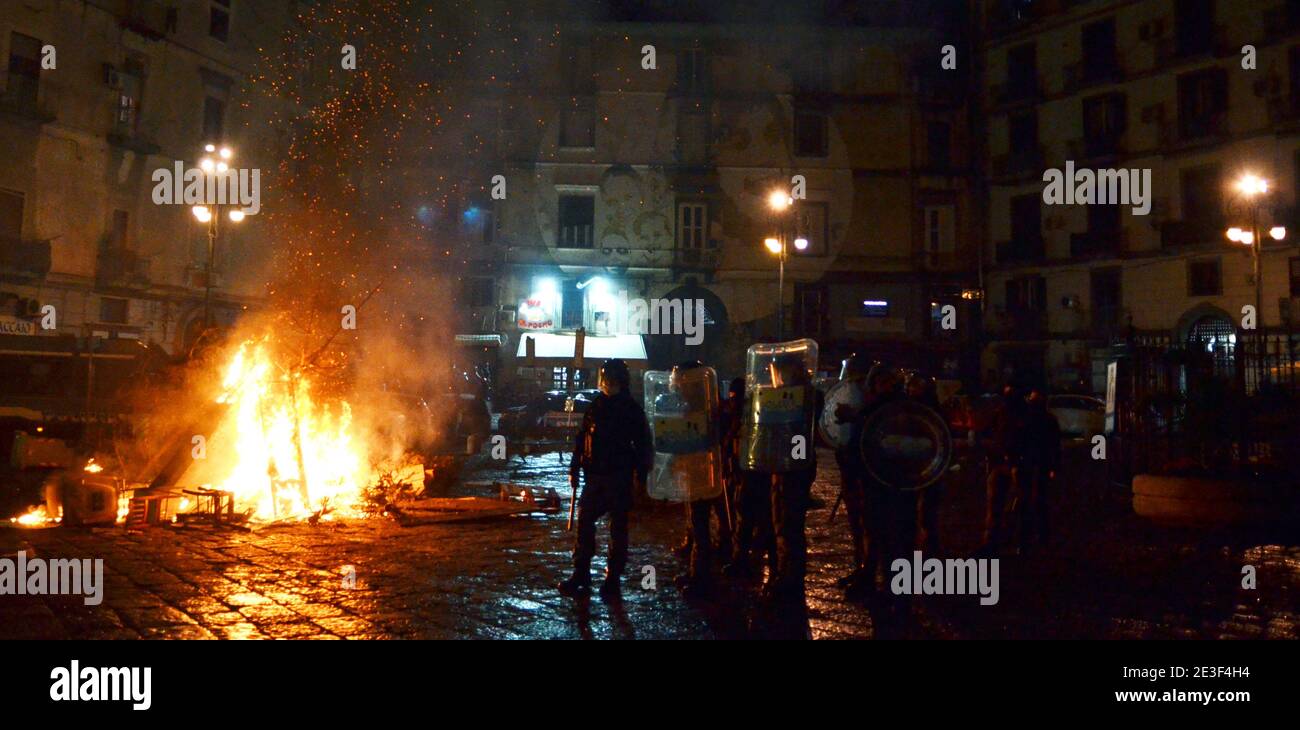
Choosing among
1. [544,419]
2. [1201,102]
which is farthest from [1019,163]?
[544,419]

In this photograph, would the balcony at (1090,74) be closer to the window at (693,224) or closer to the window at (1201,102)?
the window at (1201,102)

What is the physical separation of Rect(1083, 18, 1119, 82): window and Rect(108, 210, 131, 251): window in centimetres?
3446

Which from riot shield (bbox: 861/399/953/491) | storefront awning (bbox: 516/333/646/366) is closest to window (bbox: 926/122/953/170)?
storefront awning (bbox: 516/333/646/366)

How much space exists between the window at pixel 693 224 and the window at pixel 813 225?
3.76 meters

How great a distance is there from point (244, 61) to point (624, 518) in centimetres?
2983

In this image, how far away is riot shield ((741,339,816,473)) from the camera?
5.47 metres

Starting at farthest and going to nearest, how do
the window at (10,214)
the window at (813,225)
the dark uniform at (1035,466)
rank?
the window at (813,225), the window at (10,214), the dark uniform at (1035,466)

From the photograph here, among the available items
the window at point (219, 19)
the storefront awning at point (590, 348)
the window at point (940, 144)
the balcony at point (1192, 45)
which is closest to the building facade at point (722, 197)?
the storefront awning at point (590, 348)

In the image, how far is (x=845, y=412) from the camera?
5.72 m

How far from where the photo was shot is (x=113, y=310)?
24.8 meters

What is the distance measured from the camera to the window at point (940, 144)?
107 feet

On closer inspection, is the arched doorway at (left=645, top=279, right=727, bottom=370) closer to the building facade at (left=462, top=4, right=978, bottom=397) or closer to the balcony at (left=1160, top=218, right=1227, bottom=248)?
the building facade at (left=462, top=4, right=978, bottom=397)

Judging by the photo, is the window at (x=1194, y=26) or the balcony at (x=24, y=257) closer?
the balcony at (x=24, y=257)
